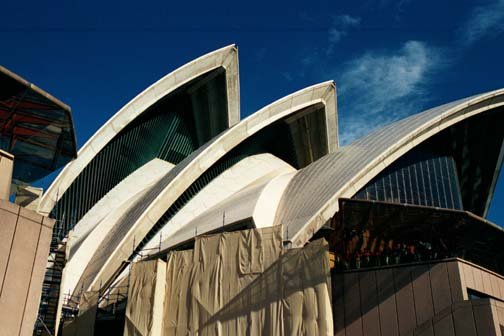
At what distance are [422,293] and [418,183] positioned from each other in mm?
9716

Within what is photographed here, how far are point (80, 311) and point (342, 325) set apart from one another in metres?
10.4

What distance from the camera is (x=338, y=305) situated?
17578 mm

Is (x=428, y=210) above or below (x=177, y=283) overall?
above

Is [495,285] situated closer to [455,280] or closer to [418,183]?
[455,280]

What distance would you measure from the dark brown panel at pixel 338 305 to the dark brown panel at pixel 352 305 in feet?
0.43

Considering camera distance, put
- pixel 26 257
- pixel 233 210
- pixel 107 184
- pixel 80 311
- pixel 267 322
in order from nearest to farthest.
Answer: pixel 26 257 < pixel 267 322 < pixel 80 311 < pixel 233 210 < pixel 107 184

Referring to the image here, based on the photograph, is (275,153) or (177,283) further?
(275,153)

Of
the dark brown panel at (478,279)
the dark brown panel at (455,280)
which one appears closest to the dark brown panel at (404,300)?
the dark brown panel at (455,280)

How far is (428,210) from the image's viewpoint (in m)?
16.7

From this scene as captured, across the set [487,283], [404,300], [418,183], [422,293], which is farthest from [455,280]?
[418,183]

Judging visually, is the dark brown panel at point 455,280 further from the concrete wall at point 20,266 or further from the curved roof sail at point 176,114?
the curved roof sail at point 176,114

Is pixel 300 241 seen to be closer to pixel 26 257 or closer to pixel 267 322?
pixel 267 322

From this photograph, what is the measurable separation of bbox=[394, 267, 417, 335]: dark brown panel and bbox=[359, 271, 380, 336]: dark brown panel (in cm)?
67

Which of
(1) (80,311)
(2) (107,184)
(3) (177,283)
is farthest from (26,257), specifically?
(2) (107,184)
